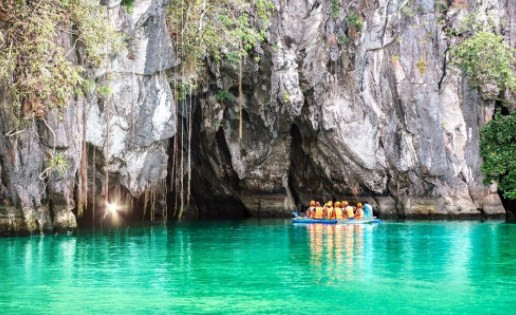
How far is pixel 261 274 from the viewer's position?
12.0 m

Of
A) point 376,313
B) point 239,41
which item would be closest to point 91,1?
point 239,41

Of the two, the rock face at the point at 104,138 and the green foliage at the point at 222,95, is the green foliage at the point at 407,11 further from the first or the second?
the rock face at the point at 104,138

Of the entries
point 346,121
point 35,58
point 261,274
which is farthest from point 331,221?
point 261,274

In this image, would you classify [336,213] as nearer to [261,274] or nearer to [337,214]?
[337,214]

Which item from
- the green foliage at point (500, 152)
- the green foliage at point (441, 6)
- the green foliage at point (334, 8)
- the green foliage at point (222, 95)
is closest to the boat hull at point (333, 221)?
the green foliage at point (222, 95)

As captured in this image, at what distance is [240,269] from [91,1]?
9.29 metres

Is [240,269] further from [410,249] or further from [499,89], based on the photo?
[499,89]

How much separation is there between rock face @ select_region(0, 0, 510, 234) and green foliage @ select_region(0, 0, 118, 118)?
5.58 m

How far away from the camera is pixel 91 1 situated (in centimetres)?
1866

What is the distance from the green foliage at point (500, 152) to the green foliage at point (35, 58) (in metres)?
16.9

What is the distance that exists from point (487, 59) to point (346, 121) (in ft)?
19.1

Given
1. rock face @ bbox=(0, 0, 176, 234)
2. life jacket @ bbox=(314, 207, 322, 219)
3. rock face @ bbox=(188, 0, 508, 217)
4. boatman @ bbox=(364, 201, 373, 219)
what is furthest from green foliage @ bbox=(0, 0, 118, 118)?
boatman @ bbox=(364, 201, 373, 219)

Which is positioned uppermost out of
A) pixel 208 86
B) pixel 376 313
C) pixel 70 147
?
pixel 208 86

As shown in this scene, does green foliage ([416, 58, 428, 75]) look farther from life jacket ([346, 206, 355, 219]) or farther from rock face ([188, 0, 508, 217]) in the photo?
life jacket ([346, 206, 355, 219])
